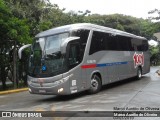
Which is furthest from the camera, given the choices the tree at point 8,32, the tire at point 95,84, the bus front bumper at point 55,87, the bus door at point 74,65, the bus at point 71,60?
the tree at point 8,32

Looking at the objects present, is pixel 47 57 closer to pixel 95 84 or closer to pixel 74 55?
pixel 74 55

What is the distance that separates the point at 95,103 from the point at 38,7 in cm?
1352

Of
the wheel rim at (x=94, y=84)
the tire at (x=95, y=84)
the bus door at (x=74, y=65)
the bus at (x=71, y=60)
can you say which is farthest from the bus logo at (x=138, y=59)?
the bus door at (x=74, y=65)

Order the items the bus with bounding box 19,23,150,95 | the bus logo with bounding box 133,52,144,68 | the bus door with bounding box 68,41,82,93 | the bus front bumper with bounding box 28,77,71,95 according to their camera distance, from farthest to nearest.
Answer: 1. the bus logo with bounding box 133,52,144,68
2. the bus door with bounding box 68,41,82,93
3. the bus with bounding box 19,23,150,95
4. the bus front bumper with bounding box 28,77,71,95

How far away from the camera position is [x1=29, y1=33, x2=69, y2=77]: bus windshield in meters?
12.5

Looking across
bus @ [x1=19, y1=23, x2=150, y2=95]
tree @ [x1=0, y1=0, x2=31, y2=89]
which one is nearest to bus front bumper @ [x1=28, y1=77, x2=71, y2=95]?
bus @ [x1=19, y1=23, x2=150, y2=95]

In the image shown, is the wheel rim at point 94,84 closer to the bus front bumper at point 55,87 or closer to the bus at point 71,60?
the bus at point 71,60

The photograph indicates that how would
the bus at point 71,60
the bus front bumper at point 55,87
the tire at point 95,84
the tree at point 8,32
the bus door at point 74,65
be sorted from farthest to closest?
the tree at point 8,32
the tire at point 95,84
the bus door at point 74,65
the bus at point 71,60
the bus front bumper at point 55,87

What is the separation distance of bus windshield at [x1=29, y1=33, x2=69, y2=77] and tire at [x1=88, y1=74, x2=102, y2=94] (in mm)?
2495

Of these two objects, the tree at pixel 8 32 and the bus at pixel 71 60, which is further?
the tree at pixel 8 32

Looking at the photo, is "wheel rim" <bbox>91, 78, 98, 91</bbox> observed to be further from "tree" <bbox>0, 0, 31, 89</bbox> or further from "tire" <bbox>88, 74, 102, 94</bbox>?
"tree" <bbox>0, 0, 31, 89</bbox>

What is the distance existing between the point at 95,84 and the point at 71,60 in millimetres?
2470

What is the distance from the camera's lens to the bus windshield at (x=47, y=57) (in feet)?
41.1

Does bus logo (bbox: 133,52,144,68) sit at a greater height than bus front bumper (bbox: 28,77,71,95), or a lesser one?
greater
